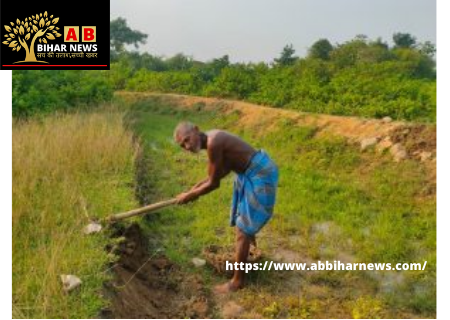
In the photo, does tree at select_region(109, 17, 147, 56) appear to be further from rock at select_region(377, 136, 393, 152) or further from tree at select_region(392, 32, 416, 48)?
rock at select_region(377, 136, 393, 152)

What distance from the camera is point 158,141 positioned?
11.4 metres

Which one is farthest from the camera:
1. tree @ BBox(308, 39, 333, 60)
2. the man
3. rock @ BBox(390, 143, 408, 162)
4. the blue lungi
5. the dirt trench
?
tree @ BBox(308, 39, 333, 60)

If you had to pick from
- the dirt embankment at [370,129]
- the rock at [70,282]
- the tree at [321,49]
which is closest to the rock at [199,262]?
the rock at [70,282]

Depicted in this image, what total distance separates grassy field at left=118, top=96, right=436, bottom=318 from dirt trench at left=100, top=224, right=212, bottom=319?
275 millimetres

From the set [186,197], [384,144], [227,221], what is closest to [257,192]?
[186,197]

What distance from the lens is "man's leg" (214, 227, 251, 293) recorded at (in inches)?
171

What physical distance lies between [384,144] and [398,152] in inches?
17.0

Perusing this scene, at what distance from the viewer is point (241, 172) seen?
169 inches

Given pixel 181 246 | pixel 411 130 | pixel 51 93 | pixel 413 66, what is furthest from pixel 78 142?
pixel 413 66

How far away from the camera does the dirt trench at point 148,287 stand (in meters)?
3.72

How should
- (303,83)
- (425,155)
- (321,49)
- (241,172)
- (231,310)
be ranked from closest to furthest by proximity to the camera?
(231,310) → (241,172) → (425,155) → (303,83) → (321,49)

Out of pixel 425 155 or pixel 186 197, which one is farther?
pixel 425 155

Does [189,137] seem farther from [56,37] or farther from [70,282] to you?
[56,37]

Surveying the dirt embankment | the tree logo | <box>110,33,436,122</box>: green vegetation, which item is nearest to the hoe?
the tree logo
